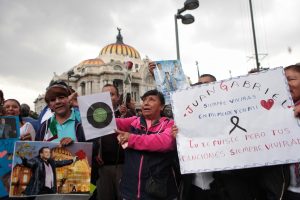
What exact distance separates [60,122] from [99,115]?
1.45ft

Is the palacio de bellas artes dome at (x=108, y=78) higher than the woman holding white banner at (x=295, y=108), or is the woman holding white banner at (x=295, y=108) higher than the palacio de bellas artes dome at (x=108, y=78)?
the palacio de bellas artes dome at (x=108, y=78)

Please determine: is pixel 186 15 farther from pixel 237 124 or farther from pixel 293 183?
pixel 293 183

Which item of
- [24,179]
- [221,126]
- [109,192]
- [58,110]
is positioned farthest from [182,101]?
[109,192]

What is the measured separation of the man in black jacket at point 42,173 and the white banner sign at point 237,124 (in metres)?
1.16

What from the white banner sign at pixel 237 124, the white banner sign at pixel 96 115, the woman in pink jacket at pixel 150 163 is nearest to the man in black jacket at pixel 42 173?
the white banner sign at pixel 96 115

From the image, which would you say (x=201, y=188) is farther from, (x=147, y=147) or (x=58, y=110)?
(x=58, y=110)

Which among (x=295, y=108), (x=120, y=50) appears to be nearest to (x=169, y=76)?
(x=295, y=108)

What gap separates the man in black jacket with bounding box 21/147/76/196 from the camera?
2609mm

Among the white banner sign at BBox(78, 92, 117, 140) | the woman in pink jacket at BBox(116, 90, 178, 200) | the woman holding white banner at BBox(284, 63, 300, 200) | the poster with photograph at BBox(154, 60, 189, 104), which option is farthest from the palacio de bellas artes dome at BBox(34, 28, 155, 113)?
the woman holding white banner at BBox(284, 63, 300, 200)

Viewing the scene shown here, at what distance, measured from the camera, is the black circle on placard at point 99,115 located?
112 inches

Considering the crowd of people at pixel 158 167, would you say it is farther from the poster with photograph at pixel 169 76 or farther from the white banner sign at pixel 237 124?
the poster with photograph at pixel 169 76

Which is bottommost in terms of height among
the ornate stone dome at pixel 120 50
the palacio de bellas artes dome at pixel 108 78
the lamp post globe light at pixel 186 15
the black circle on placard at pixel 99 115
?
the black circle on placard at pixel 99 115

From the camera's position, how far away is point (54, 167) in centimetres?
266

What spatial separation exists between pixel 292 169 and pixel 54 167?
2029mm
